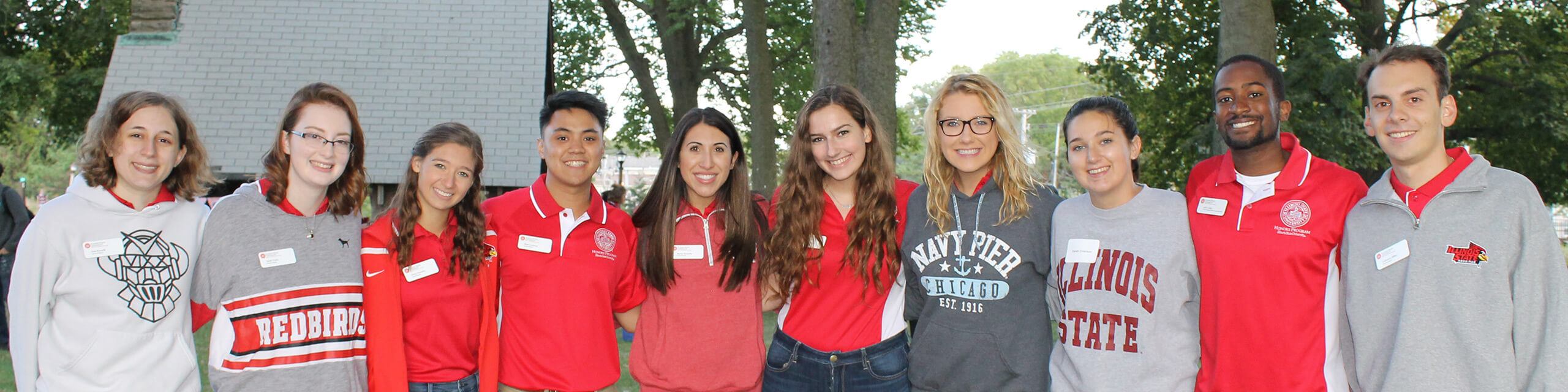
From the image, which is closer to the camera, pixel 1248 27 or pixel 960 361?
pixel 960 361

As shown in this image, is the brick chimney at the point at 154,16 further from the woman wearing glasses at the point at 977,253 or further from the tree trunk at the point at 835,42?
the woman wearing glasses at the point at 977,253

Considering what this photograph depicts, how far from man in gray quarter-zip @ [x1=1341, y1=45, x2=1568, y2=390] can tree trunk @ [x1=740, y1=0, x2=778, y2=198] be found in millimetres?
11886

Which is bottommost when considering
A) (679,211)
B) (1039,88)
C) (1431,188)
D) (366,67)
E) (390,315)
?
(390,315)

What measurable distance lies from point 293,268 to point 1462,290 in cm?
396

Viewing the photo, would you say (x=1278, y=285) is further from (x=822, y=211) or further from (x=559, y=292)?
(x=559, y=292)

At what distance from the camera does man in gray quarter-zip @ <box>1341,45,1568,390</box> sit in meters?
2.81

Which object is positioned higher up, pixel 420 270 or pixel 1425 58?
pixel 1425 58

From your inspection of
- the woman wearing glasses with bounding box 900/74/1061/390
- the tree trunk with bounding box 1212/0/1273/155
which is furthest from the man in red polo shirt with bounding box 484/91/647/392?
the tree trunk with bounding box 1212/0/1273/155

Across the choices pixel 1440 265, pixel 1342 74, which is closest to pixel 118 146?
pixel 1440 265

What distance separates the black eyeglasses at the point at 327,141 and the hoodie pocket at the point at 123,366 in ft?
2.77

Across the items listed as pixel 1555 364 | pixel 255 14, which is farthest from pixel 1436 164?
pixel 255 14

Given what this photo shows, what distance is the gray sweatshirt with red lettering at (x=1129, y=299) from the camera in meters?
3.15

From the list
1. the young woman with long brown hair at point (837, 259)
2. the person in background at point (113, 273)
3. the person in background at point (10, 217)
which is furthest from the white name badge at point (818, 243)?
the person in background at point (10, 217)

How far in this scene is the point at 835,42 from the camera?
8.27m
